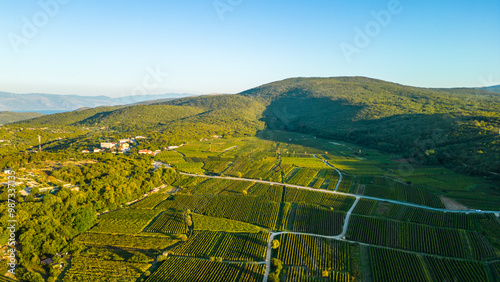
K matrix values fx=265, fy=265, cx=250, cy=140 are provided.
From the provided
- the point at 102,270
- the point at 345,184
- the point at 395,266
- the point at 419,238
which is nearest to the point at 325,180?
the point at 345,184

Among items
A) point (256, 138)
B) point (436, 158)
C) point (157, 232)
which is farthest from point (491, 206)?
point (256, 138)

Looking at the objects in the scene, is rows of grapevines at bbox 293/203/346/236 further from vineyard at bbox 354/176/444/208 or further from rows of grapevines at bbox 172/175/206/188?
rows of grapevines at bbox 172/175/206/188

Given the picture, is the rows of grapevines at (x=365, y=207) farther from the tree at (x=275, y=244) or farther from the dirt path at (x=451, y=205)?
the tree at (x=275, y=244)

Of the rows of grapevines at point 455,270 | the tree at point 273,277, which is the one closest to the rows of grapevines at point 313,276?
the tree at point 273,277

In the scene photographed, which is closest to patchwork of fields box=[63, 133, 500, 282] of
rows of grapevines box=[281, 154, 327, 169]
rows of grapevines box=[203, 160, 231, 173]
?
rows of grapevines box=[203, 160, 231, 173]

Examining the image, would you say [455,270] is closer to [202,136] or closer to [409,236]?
[409,236]

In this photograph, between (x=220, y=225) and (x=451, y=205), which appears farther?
(x=451, y=205)
